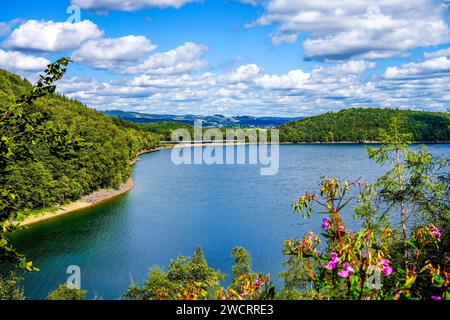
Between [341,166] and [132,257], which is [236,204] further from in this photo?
[341,166]

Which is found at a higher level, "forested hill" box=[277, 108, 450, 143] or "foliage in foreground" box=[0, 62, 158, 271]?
"forested hill" box=[277, 108, 450, 143]

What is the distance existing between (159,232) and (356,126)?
140m

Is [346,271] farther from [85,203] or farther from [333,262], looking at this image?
[85,203]

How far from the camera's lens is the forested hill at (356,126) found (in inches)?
5586

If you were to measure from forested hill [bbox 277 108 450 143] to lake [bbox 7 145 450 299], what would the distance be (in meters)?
93.7

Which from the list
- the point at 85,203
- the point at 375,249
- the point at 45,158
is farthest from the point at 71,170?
the point at 375,249

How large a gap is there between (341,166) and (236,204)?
32.5 metres

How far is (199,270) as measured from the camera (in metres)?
18.0

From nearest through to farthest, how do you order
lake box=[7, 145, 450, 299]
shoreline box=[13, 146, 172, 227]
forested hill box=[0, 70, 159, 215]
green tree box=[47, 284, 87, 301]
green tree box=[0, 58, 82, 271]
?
green tree box=[0, 58, 82, 271] → green tree box=[47, 284, 87, 301] → lake box=[7, 145, 450, 299] → shoreline box=[13, 146, 172, 227] → forested hill box=[0, 70, 159, 215]

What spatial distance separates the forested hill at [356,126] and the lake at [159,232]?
93.7 metres

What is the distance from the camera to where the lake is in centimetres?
2534

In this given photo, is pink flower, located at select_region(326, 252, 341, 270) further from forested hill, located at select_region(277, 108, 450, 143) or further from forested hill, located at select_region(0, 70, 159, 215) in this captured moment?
forested hill, located at select_region(277, 108, 450, 143)

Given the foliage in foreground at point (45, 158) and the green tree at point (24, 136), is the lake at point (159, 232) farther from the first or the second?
the green tree at point (24, 136)

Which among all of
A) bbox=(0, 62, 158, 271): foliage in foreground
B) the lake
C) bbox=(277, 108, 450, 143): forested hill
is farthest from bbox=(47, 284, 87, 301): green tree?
bbox=(277, 108, 450, 143): forested hill
